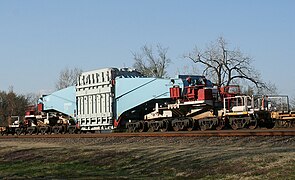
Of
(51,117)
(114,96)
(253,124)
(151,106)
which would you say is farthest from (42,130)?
(253,124)

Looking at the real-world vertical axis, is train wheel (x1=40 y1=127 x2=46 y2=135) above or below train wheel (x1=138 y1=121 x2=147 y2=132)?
below

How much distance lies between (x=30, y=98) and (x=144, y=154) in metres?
97.1

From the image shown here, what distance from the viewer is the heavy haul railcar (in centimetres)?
2502

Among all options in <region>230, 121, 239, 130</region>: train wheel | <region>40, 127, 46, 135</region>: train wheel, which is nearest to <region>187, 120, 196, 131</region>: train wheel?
<region>230, 121, 239, 130</region>: train wheel

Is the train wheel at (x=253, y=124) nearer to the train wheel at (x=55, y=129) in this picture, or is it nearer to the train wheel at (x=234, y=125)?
the train wheel at (x=234, y=125)

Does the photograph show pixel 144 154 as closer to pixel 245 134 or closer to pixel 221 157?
pixel 221 157

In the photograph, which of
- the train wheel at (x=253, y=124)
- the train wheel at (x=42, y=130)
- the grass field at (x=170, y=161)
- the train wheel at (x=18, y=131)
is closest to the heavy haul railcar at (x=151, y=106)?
the train wheel at (x=253, y=124)

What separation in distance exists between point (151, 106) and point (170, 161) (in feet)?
51.0

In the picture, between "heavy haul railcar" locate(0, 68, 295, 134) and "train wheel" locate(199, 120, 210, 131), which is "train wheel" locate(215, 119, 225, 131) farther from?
"train wheel" locate(199, 120, 210, 131)

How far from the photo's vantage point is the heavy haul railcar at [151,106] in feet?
82.1

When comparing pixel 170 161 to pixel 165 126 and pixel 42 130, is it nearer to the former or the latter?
pixel 165 126

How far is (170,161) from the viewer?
14.6 metres

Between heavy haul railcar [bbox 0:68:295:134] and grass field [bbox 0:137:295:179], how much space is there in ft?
14.8

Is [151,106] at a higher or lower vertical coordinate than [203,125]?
higher
